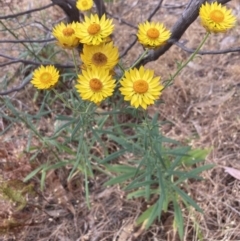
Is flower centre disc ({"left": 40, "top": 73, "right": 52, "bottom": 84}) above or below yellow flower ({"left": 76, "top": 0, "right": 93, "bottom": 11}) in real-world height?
below

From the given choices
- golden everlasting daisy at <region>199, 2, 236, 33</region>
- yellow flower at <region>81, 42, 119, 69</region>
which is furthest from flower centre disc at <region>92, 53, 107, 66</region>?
golden everlasting daisy at <region>199, 2, 236, 33</region>

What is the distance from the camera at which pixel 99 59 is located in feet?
4.39

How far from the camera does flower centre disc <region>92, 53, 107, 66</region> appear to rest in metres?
1.34

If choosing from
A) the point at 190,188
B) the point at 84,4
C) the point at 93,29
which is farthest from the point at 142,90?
the point at 190,188

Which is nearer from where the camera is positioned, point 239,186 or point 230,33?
point 239,186

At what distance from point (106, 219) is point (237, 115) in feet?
2.90

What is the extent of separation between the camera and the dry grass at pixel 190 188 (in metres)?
Result: 2.02

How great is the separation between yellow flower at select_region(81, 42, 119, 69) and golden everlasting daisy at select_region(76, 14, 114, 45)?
27 mm

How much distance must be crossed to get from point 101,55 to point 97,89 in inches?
4.1

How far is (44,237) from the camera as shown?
82.6 inches

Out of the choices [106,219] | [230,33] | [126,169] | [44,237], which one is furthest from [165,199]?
[230,33]

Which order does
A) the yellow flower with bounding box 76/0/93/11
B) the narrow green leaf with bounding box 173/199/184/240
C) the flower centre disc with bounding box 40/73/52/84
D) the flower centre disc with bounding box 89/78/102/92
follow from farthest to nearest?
1. the narrow green leaf with bounding box 173/199/184/240
2. the yellow flower with bounding box 76/0/93/11
3. the flower centre disc with bounding box 40/73/52/84
4. the flower centre disc with bounding box 89/78/102/92

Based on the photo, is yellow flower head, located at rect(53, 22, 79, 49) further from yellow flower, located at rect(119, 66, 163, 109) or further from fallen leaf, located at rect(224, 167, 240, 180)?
fallen leaf, located at rect(224, 167, 240, 180)

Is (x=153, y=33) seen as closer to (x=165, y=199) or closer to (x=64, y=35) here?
(x=64, y=35)
